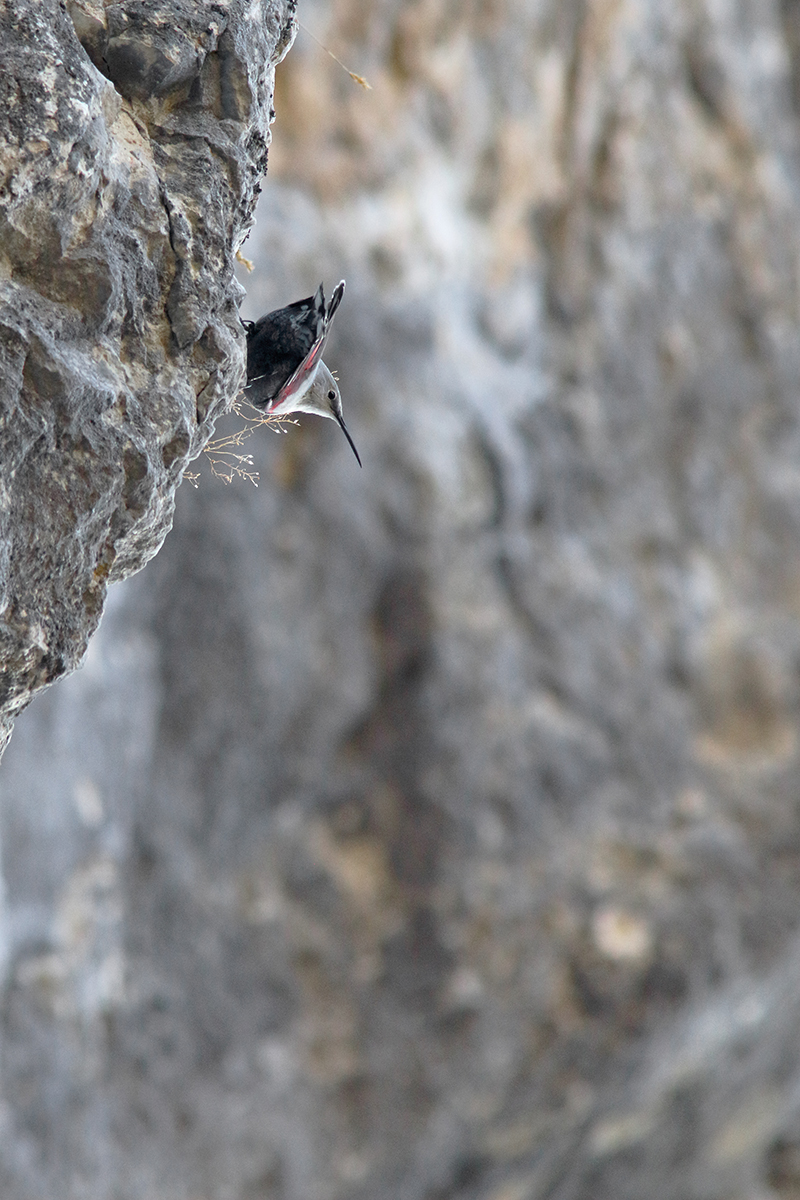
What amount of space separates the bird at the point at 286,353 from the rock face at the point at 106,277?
15 centimetres

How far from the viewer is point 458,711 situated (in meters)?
3.93

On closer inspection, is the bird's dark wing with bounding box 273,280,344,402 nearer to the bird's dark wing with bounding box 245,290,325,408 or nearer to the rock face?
the bird's dark wing with bounding box 245,290,325,408

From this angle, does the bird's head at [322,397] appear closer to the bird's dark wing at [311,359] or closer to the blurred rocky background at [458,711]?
the bird's dark wing at [311,359]

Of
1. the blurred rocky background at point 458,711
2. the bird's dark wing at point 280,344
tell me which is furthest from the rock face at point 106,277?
the blurred rocky background at point 458,711

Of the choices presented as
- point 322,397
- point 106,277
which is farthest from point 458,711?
point 106,277

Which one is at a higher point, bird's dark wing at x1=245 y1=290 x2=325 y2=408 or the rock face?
bird's dark wing at x1=245 y1=290 x2=325 y2=408

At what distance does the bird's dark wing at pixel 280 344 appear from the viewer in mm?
1365

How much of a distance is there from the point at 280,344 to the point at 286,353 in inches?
0.5

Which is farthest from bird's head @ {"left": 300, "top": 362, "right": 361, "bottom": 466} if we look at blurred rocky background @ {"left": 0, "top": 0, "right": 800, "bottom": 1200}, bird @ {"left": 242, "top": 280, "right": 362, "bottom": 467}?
blurred rocky background @ {"left": 0, "top": 0, "right": 800, "bottom": 1200}

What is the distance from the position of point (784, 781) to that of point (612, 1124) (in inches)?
55.3

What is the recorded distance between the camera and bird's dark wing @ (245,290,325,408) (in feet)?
4.48

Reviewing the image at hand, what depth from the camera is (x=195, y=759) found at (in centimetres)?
366

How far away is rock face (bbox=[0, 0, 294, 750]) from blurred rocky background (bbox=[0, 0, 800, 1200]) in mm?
2101

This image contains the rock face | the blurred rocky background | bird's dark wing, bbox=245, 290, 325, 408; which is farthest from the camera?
the blurred rocky background
